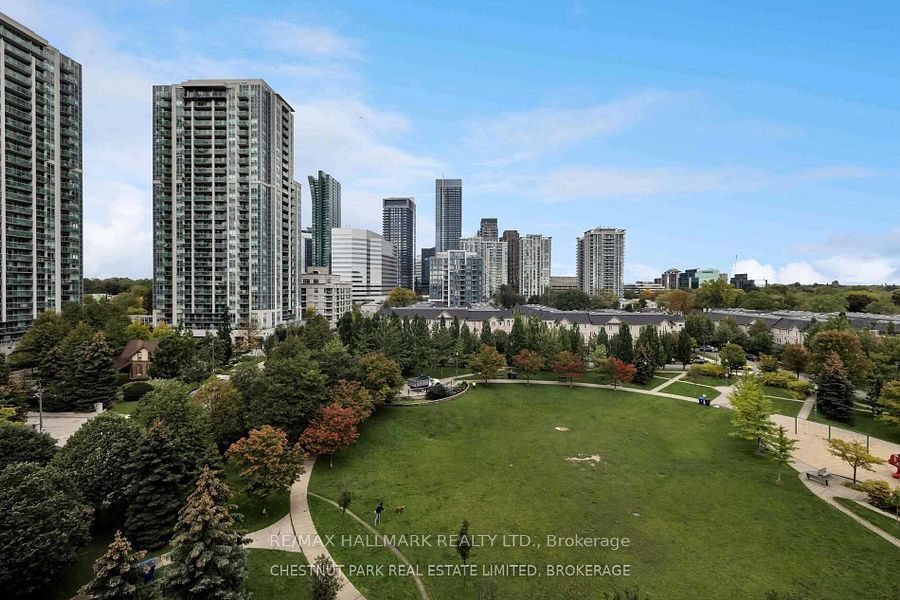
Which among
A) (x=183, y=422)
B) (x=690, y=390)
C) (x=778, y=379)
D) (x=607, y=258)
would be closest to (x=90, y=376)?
(x=183, y=422)

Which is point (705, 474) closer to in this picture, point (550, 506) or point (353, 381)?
point (550, 506)

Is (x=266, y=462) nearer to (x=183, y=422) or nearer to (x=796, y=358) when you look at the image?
(x=183, y=422)

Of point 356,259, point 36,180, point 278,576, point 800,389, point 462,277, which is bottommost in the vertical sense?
point 278,576

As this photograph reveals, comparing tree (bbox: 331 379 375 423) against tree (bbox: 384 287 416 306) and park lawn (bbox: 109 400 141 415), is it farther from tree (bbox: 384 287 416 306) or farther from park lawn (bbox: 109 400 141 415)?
tree (bbox: 384 287 416 306)

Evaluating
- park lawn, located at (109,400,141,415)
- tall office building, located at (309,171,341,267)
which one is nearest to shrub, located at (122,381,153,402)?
park lawn, located at (109,400,141,415)

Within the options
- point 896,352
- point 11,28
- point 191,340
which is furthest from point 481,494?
point 11,28
